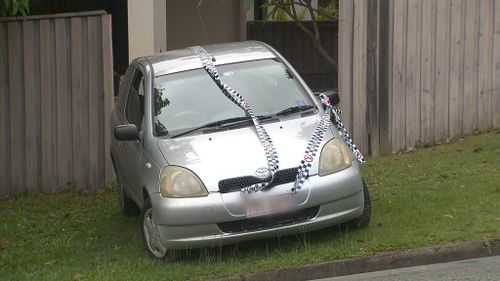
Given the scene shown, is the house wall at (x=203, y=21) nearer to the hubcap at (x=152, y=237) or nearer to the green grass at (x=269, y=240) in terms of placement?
the green grass at (x=269, y=240)

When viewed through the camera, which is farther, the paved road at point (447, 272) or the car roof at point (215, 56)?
the car roof at point (215, 56)

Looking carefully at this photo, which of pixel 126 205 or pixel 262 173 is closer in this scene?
pixel 262 173

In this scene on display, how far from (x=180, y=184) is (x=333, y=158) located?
127 cm

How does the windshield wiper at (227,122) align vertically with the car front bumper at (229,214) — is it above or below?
above

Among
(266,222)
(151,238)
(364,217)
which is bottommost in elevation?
(151,238)

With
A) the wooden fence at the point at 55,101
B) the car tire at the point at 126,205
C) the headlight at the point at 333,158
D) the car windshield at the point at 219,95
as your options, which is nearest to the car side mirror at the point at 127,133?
the car windshield at the point at 219,95

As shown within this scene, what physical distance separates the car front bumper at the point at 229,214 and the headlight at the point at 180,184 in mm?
53

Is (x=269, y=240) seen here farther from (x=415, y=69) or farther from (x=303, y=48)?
(x=303, y=48)

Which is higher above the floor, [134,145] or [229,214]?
[134,145]

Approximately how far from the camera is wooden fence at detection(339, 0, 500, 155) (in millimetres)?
10258

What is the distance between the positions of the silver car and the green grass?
0.23 meters

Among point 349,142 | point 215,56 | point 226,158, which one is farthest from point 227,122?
point 349,142

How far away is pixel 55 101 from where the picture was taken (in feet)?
32.6

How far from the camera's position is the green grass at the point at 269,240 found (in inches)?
258
